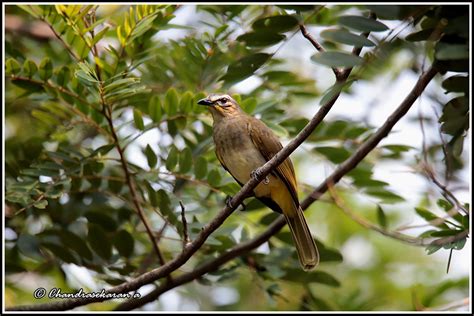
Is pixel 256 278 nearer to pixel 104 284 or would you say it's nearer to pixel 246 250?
pixel 246 250

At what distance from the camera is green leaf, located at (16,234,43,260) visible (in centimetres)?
447

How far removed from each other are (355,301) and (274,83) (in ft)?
5.58

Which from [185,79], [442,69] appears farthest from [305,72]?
[442,69]

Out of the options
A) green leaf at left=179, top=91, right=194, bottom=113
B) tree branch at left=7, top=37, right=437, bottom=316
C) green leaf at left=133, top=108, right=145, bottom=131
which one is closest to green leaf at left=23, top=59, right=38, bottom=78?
green leaf at left=133, top=108, right=145, bottom=131

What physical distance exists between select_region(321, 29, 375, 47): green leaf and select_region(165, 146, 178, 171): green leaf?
1.68 metres

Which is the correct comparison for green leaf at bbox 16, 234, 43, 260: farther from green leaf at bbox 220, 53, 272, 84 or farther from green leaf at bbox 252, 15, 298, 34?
green leaf at bbox 252, 15, 298, 34

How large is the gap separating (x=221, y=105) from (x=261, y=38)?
1162 mm

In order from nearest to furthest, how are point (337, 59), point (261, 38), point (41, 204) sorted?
point (337, 59)
point (261, 38)
point (41, 204)

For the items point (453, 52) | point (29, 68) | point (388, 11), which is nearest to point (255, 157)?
point (29, 68)

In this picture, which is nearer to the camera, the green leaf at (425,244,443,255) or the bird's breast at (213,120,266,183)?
the green leaf at (425,244,443,255)

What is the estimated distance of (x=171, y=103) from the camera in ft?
14.1

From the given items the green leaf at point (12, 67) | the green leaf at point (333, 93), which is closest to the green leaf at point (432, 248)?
→ the green leaf at point (333, 93)

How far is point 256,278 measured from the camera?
470cm

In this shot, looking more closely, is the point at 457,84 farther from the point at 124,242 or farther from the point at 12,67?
the point at 12,67
